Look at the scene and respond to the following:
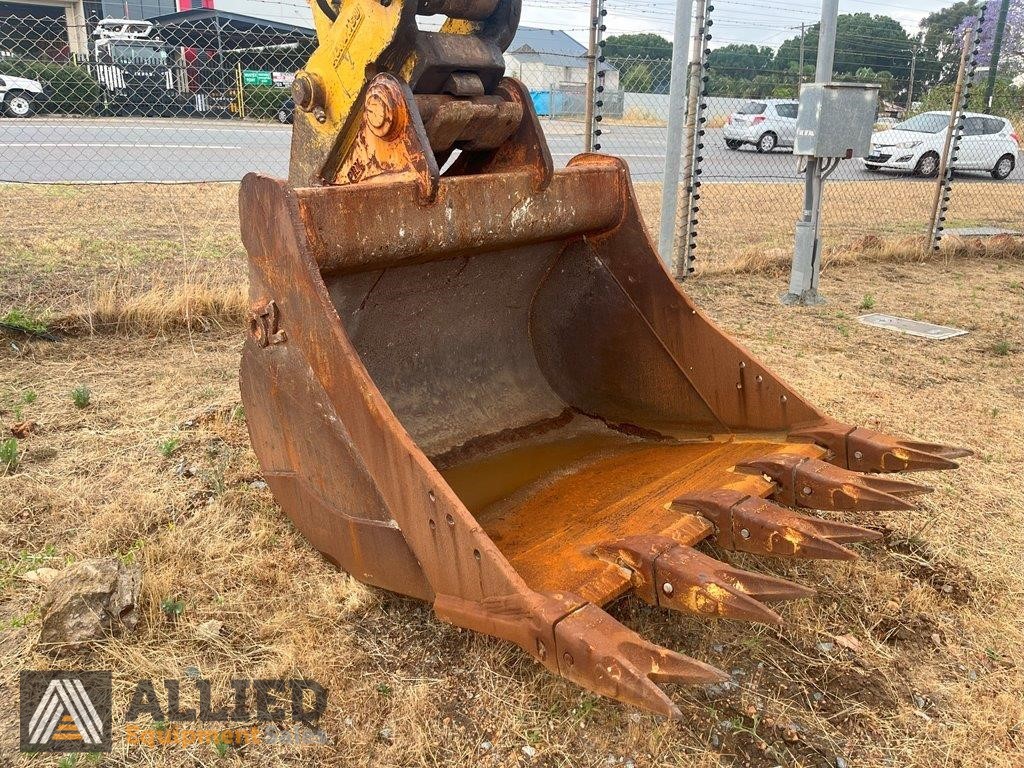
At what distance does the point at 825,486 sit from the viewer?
2510 millimetres

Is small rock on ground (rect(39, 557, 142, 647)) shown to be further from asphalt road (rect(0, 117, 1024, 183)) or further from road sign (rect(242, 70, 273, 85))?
road sign (rect(242, 70, 273, 85))

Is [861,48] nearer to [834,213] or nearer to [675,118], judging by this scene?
[834,213]

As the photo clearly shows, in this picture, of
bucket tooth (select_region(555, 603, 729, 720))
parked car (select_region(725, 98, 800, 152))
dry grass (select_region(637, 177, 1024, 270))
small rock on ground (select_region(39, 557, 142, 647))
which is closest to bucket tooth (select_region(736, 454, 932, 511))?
bucket tooth (select_region(555, 603, 729, 720))

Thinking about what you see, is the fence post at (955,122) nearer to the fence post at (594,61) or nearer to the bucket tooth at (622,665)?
the fence post at (594,61)

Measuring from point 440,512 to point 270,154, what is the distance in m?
10.8

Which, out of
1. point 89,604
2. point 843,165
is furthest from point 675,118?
point 843,165

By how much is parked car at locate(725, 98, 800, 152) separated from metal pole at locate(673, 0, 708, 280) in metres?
11.7

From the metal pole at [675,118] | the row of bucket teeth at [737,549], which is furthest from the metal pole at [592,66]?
the row of bucket teeth at [737,549]

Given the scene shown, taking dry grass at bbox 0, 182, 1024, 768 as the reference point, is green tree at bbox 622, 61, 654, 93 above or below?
above

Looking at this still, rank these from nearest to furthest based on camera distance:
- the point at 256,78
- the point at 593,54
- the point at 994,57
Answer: the point at 593,54 → the point at 256,78 → the point at 994,57

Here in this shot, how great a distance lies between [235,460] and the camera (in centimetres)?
353

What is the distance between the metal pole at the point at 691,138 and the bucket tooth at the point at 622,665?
18.0ft

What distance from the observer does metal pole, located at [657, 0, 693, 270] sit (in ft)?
19.7

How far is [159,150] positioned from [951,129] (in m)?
9.99
